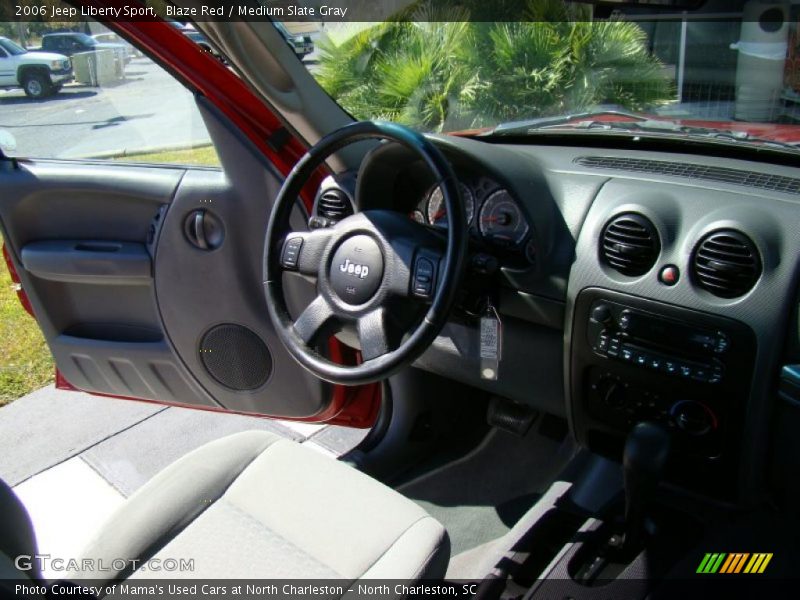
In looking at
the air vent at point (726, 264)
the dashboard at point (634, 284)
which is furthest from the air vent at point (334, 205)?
the air vent at point (726, 264)

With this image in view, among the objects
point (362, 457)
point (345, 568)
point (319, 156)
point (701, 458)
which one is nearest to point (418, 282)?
point (319, 156)

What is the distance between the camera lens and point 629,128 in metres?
1.94

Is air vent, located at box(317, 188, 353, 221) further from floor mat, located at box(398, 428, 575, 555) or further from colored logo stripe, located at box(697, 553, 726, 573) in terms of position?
colored logo stripe, located at box(697, 553, 726, 573)

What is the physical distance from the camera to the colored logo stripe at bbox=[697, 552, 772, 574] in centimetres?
164

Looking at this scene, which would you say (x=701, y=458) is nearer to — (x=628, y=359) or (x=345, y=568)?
(x=628, y=359)

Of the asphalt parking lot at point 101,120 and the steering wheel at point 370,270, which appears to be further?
the asphalt parking lot at point 101,120

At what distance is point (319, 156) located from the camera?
1761 mm

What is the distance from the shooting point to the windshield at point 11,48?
2.42 m

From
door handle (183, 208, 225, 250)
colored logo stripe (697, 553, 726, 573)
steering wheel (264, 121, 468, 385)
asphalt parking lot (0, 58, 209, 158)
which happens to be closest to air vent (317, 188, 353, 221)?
steering wheel (264, 121, 468, 385)

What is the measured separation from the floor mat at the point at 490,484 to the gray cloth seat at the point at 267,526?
75 cm

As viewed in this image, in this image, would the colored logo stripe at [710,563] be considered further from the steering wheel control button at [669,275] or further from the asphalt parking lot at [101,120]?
the asphalt parking lot at [101,120]

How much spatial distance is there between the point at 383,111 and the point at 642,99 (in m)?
0.77

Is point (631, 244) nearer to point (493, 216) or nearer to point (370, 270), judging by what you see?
point (493, 216)

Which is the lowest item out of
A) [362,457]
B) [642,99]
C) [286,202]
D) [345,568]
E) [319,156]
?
[362,457]
